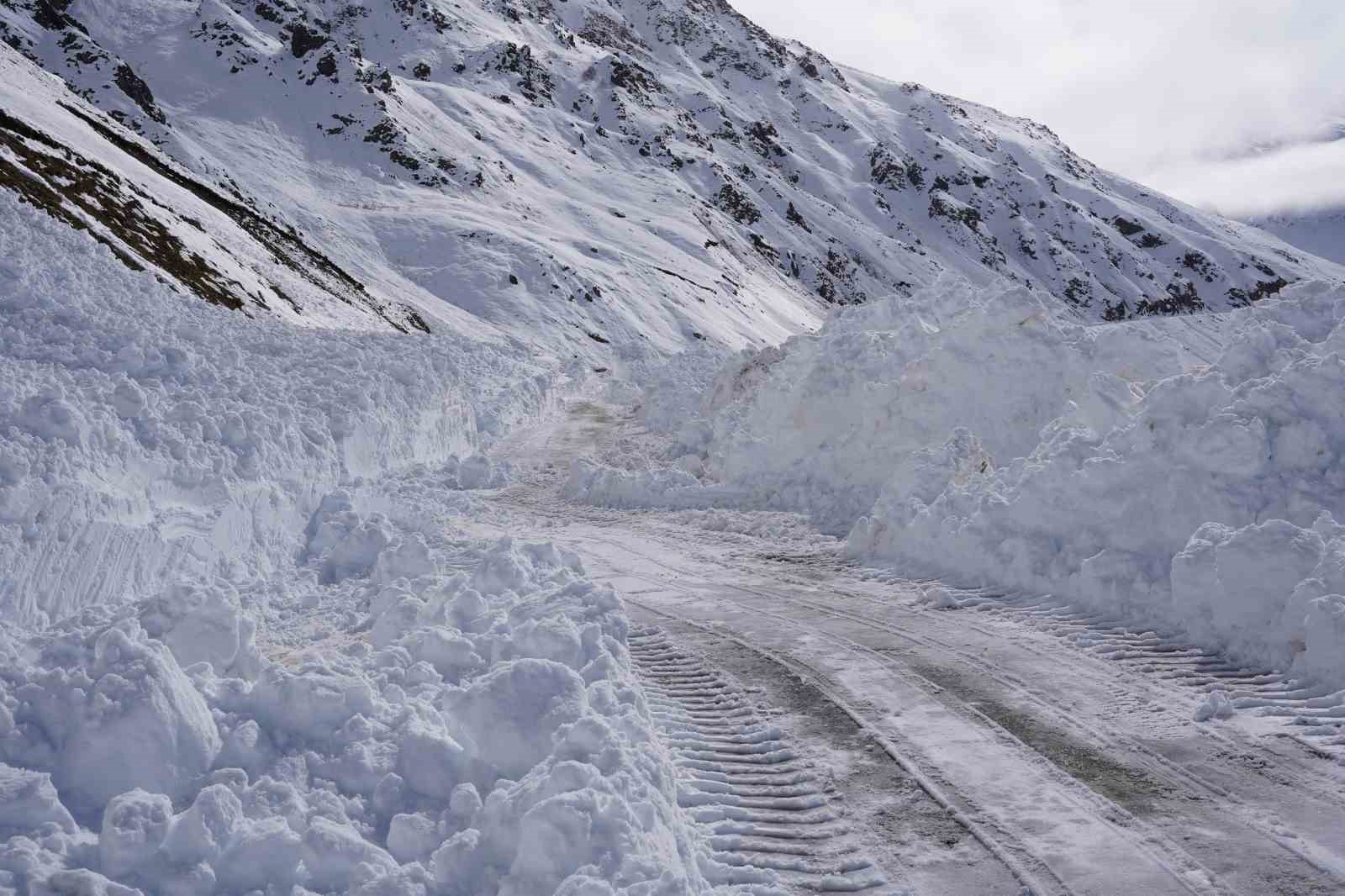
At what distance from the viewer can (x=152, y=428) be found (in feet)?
34.1

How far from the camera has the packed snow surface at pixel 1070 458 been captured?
27.8 feet

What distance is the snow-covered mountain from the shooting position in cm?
5931

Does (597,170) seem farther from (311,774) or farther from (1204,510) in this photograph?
(311,774)

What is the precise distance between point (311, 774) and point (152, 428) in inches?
254

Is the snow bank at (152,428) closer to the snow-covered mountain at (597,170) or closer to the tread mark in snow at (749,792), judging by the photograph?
the tread mark in snow at (749,792)

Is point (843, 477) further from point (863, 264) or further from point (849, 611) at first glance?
point (863, 264)

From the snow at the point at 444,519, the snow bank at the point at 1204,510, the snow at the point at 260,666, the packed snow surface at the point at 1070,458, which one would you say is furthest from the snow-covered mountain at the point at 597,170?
the snow bank at the point at 1204,510

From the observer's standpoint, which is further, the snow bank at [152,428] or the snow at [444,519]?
the snow bank at [152,428]

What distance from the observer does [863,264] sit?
11394cm

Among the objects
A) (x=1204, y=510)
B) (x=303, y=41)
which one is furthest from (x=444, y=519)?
(x=303, y=41)

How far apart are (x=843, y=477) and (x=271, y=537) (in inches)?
326

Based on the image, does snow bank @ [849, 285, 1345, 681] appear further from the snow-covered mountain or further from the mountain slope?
the snow-covered mountain

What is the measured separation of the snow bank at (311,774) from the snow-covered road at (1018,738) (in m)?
1.36

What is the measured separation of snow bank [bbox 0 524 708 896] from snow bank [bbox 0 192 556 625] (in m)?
2.35
